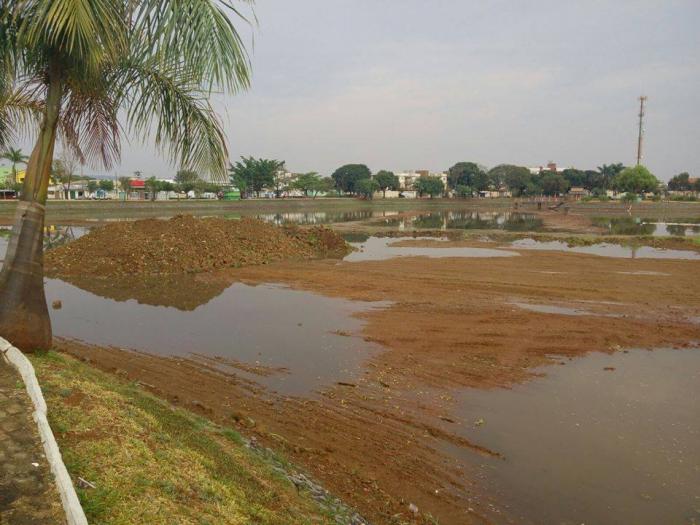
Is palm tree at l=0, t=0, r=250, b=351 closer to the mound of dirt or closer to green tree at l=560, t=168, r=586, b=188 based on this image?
the mound of dirt

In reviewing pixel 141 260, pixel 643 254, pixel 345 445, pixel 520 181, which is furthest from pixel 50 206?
pixel 520 181

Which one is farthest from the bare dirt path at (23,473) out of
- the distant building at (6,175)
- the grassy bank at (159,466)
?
the distant building at (6,175)

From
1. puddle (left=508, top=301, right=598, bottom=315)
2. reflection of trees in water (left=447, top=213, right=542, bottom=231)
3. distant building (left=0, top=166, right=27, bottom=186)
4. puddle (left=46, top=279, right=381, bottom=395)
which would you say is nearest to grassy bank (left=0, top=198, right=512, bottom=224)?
distant building (left=0, top=166, right=27, bottom=186)

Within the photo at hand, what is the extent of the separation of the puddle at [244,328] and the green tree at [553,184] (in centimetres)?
11387

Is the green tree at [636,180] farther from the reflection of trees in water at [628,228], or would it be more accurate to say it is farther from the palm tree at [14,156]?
the palm tree at [14,156]

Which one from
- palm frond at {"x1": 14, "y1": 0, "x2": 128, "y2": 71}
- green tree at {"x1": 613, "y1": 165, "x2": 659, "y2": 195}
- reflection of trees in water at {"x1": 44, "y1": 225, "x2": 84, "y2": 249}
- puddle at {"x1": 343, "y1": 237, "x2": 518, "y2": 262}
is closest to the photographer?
palm frond at {"x1": 14, "y1": 0, "x2": 128, "y2": 71}

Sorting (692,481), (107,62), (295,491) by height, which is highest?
(107,62)

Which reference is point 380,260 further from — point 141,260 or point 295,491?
point 295,491

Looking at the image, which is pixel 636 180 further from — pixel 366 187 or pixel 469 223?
pixel 366 187

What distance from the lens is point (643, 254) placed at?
25.6 m

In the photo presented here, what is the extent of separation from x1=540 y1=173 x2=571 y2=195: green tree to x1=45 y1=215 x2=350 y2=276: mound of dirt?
10460 centimetres

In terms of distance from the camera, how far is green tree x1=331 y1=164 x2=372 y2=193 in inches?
4889

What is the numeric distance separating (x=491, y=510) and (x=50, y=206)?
61.0 m

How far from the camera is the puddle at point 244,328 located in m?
8.64
